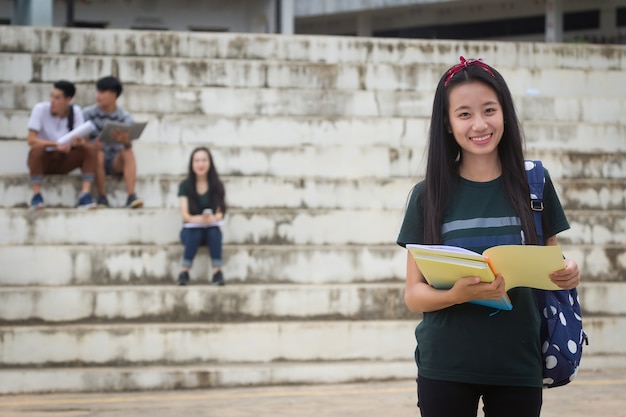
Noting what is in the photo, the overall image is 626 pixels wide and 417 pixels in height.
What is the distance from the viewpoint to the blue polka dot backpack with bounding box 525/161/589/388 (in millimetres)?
3146

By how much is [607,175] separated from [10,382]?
628 cm

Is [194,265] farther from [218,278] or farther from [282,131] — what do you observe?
[282,131]

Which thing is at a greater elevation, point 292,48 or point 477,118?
point 292,48

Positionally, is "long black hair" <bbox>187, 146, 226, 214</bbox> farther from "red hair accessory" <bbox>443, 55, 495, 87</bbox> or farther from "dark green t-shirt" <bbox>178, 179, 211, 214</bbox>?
"red hair accessory" <bbox>443, 55, 495, 87</bbox>

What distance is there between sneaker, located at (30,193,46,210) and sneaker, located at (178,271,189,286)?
1527 mm

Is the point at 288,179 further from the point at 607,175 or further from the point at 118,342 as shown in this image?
the point at 607,175

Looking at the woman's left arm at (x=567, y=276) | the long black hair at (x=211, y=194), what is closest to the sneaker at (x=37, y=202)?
the long black hair at (x=211, y=194)

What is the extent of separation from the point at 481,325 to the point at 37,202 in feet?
22.4

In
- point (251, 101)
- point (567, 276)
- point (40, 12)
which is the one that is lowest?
point (567, 276)

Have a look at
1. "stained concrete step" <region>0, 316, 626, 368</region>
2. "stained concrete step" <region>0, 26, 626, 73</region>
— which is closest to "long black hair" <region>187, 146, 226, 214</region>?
"stained concrete step" <region>0, 316, 626, 368</region>

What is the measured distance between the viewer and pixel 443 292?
3.07m

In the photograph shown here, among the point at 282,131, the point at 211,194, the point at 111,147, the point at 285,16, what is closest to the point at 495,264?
the point at 211,194

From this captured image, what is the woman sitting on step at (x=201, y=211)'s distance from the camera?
28.3 ft

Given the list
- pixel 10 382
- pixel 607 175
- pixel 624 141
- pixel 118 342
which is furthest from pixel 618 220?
pixel 10 382
